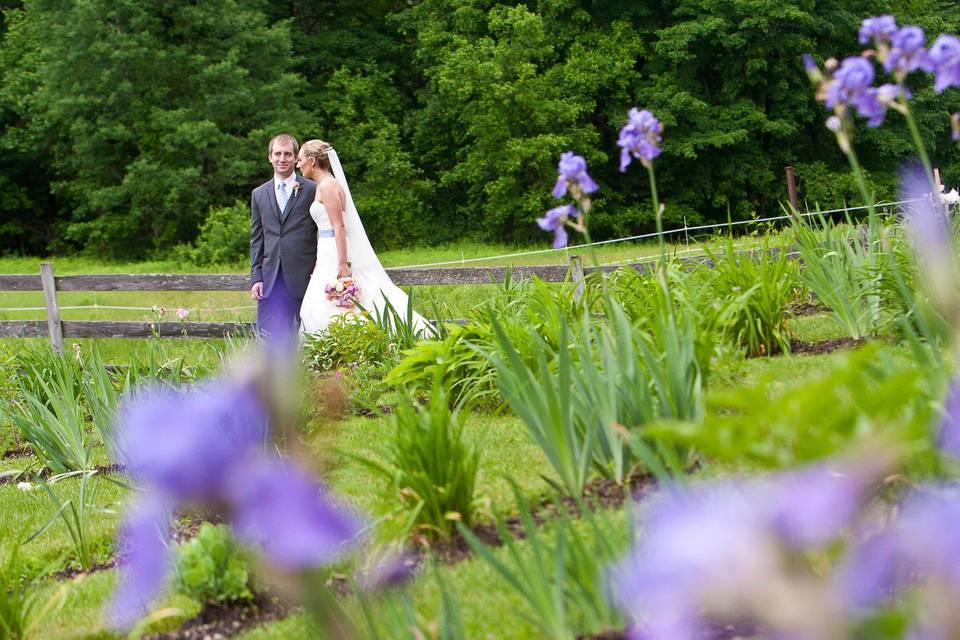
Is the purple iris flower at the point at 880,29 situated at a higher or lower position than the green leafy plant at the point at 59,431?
higher

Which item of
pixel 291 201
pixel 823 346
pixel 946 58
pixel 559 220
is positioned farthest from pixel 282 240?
pixel 946 58

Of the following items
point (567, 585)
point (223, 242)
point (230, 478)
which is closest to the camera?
point (230, 478)

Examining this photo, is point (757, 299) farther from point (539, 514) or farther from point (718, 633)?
point (718, 633)

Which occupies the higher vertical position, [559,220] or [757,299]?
[559,220]

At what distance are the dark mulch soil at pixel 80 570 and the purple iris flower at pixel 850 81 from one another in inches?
115

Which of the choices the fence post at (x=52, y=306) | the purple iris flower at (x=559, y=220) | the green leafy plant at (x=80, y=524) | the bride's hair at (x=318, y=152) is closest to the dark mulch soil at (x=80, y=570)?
the green leafy plant at (x=80, y=524)

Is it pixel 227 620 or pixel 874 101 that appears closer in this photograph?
pixel 874 101

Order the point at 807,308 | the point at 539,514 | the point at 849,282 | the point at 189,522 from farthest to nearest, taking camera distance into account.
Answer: the point at 807,308 < the point at 849,282 < the point at 189,522 < the point at 539,514

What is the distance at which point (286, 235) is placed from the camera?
23.5 feet

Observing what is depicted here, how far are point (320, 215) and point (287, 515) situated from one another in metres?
6.33

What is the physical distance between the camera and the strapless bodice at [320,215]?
23.3 ft

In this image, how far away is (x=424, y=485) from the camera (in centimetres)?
280

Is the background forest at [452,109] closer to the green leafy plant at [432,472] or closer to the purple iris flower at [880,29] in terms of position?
the green leafy plant at [432,472]

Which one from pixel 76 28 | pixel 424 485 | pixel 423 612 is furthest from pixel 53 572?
pixel 76 28
